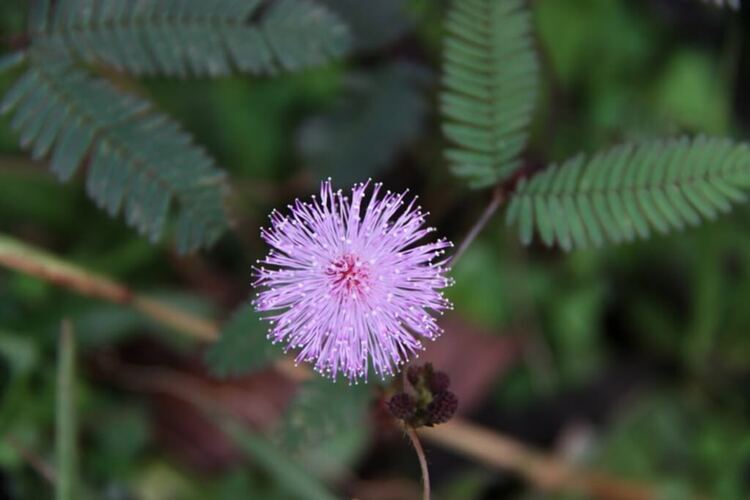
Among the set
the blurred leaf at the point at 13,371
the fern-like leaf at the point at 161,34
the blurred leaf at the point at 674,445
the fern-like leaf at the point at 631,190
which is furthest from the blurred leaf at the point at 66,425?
the blurred leaf at the point at 674,445

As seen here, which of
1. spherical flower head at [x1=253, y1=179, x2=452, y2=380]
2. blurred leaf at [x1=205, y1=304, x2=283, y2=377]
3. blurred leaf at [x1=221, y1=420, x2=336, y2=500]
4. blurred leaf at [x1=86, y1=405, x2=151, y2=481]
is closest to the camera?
spherical flower head at [x1=253, y1=179, x2=452, y2=380]

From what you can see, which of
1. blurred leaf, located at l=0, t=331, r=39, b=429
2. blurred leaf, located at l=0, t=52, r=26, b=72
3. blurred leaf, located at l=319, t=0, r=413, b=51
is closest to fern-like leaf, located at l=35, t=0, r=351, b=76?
blurred leaf, located at l=0, t=52, r=26, b=72

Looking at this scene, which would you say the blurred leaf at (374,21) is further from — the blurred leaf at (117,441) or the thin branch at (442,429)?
the blurred leaf at (117,441)

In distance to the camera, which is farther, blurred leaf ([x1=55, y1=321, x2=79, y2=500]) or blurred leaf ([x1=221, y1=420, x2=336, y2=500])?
blurred leaf ([x1=221, y1=420, x2=336, y2=500])

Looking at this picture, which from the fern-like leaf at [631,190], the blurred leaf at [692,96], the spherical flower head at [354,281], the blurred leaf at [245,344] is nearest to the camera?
the spherical flower head at [354,281]

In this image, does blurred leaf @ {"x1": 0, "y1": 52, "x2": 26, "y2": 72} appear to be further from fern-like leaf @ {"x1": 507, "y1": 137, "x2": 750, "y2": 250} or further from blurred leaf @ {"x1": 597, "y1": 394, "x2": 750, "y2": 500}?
blurred leaf @ {"x1": 597, "y1": 394, "x2": 750, "y2": 500}
